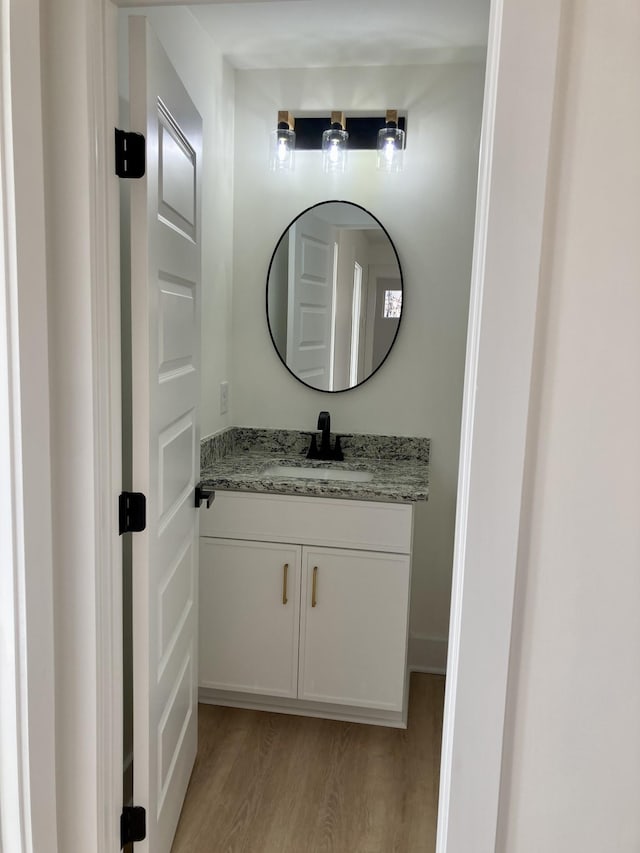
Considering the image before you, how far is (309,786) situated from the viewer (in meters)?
2.01

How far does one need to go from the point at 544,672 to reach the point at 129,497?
0.89 m

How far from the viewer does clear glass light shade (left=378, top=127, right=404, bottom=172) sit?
2445 millimetres

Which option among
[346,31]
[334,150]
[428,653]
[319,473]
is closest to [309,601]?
[319,473]

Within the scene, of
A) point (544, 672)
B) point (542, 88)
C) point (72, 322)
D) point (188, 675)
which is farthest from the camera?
point (188, 675)

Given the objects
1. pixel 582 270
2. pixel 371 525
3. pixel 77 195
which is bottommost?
pixel 371 525

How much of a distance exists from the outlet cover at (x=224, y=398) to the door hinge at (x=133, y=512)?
4.20 ft

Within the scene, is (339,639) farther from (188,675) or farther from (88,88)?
(88,88)

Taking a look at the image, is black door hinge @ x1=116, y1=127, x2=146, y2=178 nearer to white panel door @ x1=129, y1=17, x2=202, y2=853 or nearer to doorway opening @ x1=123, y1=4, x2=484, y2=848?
white panel door @ x1=129, y1=17, x2=202, y2=853

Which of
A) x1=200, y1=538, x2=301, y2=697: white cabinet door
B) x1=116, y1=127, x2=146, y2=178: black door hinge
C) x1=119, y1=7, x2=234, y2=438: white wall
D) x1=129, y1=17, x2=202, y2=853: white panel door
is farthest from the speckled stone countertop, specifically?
x1=116, y1=127, x2=146, y2=178: black door hinge

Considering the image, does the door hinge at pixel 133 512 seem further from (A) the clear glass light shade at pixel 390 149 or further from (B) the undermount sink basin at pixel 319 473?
(A) the clear glass light shade at pixel 390 149

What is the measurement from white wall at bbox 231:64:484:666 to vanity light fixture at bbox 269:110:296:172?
0.04 m

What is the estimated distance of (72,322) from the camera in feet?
3.84

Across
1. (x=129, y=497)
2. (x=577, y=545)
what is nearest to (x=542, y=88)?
(x=577, y=545)

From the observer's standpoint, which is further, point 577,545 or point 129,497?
point 129,497
